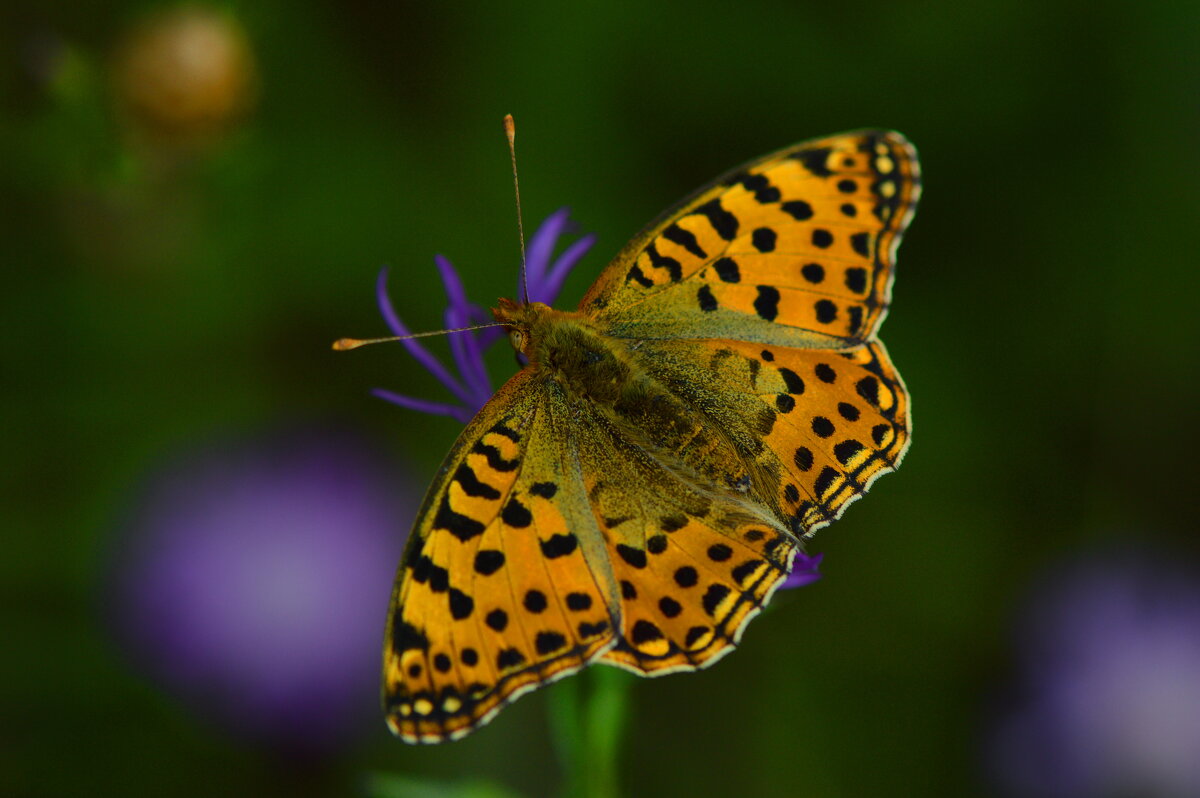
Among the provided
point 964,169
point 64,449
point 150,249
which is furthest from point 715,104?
point 64,449

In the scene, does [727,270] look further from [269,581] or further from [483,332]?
[269,581]

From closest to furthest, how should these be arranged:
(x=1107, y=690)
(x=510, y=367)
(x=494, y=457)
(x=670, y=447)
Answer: (x=494, y=457), (x=670, y=447), (x=1107, y=690), (x=510, y=367)

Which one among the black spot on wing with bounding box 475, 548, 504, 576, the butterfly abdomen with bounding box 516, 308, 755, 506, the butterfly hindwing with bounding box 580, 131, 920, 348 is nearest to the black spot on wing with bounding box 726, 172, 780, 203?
the butterfly hindwing with bounding box 580, 131, 920, 348

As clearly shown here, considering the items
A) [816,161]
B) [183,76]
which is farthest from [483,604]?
[183,76]

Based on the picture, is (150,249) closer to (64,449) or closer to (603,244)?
(64,449)

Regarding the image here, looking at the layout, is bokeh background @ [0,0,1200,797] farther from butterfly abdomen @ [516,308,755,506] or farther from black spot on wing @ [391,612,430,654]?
black spot on wing @ [391,612,430,654]
